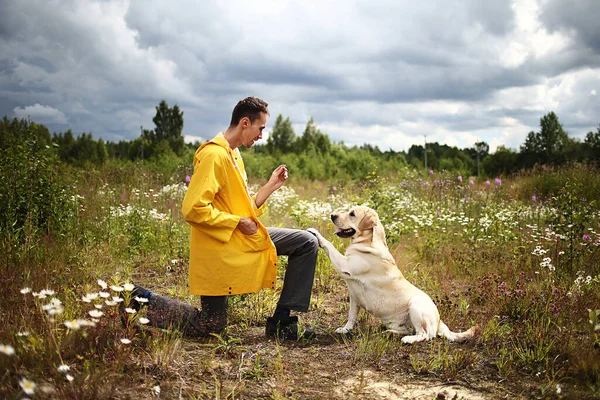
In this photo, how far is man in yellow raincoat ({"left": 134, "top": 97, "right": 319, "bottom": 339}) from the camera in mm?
3873

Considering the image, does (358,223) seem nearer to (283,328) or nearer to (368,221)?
(368,221)

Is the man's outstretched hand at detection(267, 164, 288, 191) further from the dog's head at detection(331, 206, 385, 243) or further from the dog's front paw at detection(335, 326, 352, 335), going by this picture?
the dog's front paw at detection(335, 326, 352, 335)

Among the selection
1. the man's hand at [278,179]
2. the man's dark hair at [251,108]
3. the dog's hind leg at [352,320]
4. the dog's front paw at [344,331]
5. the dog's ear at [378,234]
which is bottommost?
the dog's front paw at [344,331]

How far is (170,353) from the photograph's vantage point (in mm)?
3516

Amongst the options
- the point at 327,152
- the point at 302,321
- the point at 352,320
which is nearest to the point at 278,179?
the point at 352,320

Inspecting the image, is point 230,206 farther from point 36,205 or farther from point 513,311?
point 36,205

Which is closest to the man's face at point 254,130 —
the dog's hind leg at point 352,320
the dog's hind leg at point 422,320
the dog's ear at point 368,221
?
the dog's ear at point 368,221

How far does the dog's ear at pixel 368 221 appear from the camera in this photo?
4.54 m

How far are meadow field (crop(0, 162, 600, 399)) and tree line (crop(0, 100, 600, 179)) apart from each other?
4379 mm

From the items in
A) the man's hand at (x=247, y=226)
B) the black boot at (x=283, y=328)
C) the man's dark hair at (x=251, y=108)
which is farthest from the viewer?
the black boot at (x=283, y=328)

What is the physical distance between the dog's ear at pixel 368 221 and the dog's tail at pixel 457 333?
1.09 meters

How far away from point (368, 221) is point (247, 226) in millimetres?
1210

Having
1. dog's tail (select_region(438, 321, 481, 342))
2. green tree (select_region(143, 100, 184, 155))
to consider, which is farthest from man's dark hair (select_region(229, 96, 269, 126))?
green tree (select_region(143, 100, 184, 155))

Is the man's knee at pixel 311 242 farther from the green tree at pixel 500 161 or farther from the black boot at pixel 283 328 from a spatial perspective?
the green tree at pixel 500 161
